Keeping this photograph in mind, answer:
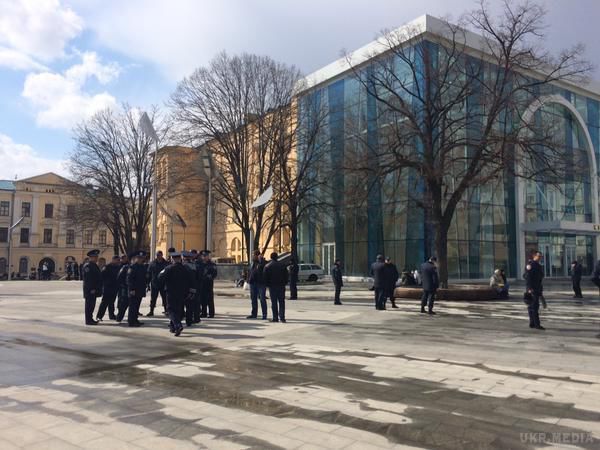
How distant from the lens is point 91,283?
1259 centimetres

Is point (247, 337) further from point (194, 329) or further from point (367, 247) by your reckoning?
point (367, 247)

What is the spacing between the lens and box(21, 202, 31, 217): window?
240 feet

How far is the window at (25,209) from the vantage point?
240ft

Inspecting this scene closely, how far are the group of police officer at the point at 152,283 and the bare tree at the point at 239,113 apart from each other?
1663 centimetres

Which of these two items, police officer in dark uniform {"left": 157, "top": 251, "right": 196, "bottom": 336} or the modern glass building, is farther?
the modern glass building

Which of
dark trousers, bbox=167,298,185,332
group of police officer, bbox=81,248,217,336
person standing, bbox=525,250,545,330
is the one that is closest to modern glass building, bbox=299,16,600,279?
group of police officer, bbox=81,248,217,336

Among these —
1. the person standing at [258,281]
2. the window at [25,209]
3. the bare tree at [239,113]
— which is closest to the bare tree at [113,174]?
the bare tree at [239,113]

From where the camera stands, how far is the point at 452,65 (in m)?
20.5

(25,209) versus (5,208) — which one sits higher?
(5,208)

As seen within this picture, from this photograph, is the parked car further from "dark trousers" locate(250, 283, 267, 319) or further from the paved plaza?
the paved plaza

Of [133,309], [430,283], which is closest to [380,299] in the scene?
[430,283]

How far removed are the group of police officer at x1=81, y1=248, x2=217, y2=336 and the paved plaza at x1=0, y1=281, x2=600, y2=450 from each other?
0.73 metres

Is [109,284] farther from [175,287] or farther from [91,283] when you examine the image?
[175,287]

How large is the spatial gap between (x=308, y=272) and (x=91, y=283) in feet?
84.7
